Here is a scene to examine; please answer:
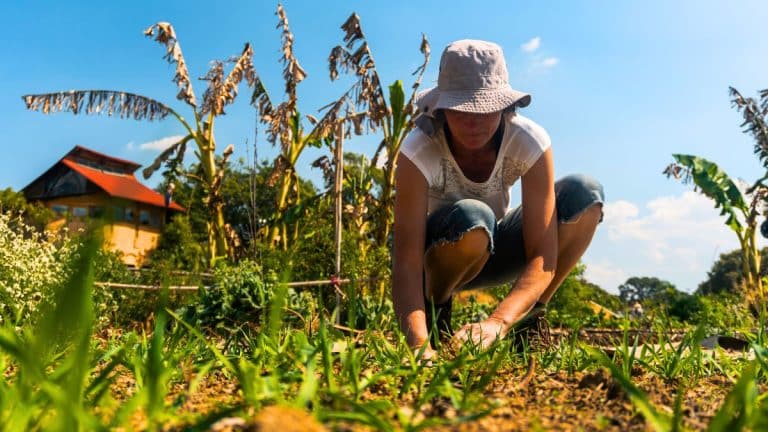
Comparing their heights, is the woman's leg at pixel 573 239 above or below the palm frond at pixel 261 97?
below

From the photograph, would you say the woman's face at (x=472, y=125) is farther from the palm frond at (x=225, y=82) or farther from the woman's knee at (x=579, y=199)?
the palm frond at (x=225, y=82)

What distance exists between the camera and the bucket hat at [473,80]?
75.2 inches

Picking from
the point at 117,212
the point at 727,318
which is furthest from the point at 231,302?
the point at 727,318

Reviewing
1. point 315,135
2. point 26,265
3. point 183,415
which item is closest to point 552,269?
point 183,415

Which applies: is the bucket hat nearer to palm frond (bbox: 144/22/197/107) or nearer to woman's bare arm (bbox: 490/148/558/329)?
woman's bare arm (bbox: 490/148/558/329)

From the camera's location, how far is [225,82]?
344 inches

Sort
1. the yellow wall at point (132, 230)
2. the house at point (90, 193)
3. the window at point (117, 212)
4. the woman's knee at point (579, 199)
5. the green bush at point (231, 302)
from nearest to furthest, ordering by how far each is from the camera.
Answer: the window at point (117, 212) → the woman's knee at point (579, 199) → the green bush at point (231, 302) → the yellow wall at point (132, 230) → the house at point (90, 193)

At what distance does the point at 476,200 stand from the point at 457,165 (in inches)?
6.3

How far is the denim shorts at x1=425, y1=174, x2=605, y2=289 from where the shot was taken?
2135mm

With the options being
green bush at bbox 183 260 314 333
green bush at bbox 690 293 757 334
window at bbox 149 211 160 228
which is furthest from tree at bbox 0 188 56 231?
green bush at bbox 690 293 757 334

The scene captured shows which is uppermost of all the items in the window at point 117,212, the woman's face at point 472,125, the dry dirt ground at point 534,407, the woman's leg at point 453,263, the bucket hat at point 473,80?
the bucket hat at point 473,80

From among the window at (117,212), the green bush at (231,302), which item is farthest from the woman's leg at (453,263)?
the green bush at (231,302)

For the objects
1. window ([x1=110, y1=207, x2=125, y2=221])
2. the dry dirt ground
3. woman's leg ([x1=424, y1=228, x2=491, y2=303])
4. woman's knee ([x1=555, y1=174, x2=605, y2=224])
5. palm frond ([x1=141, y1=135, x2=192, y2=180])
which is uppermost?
palm frond ([x1=141, y1=135, x2=192, y2=180])

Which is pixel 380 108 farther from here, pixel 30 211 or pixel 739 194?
pixel 30 211
